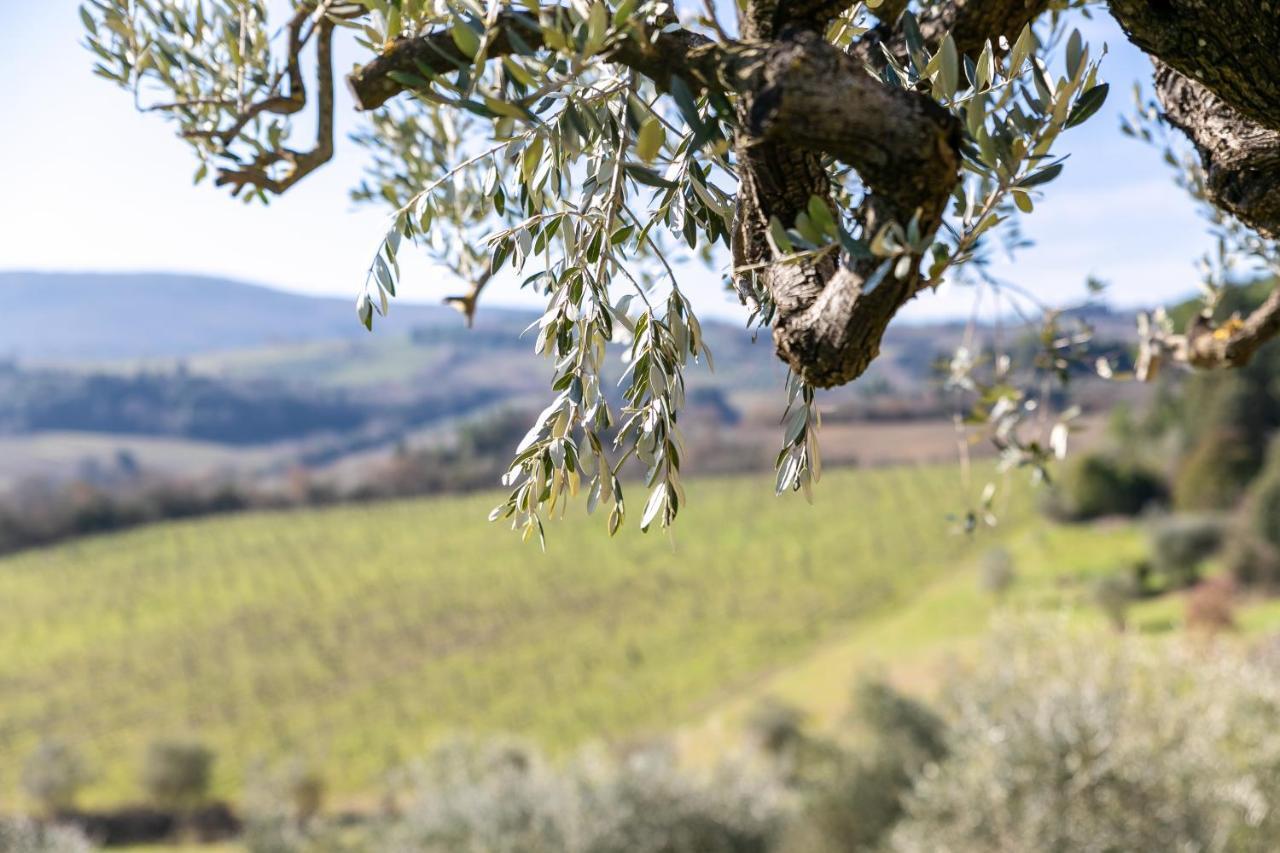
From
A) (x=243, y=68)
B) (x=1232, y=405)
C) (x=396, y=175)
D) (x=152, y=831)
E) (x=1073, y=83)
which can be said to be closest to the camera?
(x=1073, y=83)

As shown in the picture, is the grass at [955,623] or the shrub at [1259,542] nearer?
the grass at [955,623]

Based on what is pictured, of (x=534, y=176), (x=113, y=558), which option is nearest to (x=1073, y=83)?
(x=534, y=176)

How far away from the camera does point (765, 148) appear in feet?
5.88

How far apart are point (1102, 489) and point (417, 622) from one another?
89.0ft

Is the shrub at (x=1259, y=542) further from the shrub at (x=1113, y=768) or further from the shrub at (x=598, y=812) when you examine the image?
the shrub at (x=598, y=812)

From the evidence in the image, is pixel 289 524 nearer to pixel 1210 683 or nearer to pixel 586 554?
pixel 586 554

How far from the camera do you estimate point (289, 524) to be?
164 ft

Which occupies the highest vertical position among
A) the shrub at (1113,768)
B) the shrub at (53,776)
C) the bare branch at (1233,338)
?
the bare branch at (1233,338)

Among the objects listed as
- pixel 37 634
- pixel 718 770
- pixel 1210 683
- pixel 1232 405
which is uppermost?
pixel 1232 405

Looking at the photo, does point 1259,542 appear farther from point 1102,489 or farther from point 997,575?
point 1102,489

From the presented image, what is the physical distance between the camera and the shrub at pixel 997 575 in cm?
3509

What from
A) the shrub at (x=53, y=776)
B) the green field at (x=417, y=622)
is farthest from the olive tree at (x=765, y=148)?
the shrub at (x=53, y=776)

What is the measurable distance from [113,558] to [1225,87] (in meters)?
48.7

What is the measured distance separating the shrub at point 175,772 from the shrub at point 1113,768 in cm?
2234
